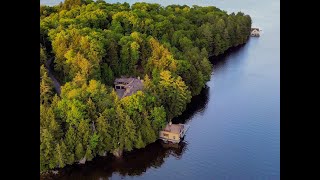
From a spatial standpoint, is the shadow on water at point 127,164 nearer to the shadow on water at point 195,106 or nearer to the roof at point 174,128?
the roof at point 174,128

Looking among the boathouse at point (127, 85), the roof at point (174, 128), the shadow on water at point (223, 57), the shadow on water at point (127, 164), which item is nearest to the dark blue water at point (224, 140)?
the shadow on water at point (127, 164)

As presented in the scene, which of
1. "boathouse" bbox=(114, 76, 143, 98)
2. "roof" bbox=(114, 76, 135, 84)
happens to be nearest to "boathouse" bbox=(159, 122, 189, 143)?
"boathouse" bbox=(114, 76, 143, 98)

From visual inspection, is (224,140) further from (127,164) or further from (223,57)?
(223,57)

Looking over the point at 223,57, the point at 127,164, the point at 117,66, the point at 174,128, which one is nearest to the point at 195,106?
the point at 174,128
